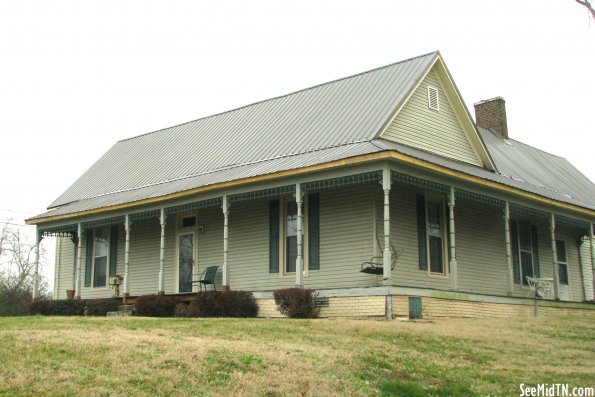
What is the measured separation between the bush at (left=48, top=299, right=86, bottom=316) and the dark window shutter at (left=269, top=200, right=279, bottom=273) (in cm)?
630

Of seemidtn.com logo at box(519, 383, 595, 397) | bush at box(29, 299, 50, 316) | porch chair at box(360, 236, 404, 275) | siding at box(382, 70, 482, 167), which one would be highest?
siding at box(382, 70, 482, 167)

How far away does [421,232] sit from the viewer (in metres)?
21.1

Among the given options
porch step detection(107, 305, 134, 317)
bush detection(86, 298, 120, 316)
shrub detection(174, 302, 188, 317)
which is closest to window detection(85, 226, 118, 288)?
bush detection(86, 298, 120, 316)

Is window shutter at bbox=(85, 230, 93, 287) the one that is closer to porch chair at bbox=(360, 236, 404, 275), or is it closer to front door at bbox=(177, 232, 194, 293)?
front door at bbox=(177, 232, 194, 293)

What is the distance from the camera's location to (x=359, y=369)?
11.9 m

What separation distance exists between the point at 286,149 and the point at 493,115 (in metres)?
12.9

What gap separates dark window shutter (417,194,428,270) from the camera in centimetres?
2091

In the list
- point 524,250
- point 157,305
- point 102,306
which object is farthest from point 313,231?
point 524,250

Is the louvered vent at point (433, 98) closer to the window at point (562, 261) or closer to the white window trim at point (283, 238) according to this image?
the white window trim at point (283, 238)

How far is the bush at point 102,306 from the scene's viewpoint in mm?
23391

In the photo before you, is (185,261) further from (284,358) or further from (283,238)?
(284,358)

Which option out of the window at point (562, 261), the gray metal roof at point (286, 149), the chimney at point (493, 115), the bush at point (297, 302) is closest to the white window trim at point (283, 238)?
the gray metal roof at point (286, 149)

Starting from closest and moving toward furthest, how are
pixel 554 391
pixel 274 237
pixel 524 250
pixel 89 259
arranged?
pixel 554 391
pixel 274 237
pixel 524 250
pixel 89 259

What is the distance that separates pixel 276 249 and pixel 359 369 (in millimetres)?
10002
